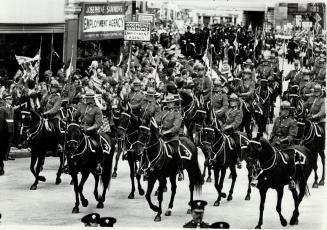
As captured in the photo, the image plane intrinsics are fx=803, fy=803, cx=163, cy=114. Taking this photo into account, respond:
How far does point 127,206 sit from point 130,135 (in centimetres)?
174

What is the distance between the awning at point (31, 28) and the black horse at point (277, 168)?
14984 mm

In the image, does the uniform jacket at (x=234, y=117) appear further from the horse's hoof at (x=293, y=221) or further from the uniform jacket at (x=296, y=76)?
the uniform jacket at (x=296, y=76)

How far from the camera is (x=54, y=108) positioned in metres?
21.4

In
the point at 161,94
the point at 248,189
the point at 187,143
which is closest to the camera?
the point at 187,143

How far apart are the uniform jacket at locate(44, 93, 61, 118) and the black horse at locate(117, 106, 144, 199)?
1.91 meters

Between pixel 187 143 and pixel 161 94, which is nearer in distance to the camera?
pixel 187 143

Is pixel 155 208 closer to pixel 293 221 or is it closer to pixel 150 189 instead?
pixel 150 189

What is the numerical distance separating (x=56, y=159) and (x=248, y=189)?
24.1ft

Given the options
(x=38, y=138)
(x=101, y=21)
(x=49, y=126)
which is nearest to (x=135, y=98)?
(x=49, y=126)

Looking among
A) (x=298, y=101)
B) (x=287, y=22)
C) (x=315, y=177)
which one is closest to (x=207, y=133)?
(x=315, y=177)

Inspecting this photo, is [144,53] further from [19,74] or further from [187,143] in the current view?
[187,143]

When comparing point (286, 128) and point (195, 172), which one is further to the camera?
point (195, 172)

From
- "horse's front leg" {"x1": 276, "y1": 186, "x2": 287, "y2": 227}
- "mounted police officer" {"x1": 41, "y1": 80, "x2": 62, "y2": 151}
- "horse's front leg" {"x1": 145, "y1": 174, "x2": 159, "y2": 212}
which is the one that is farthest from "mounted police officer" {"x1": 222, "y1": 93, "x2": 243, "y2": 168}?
"mounted police officer" {"x1": 41, "y1": 80, "x2": 62, "y2": 151}

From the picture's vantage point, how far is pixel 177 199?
792 inches
